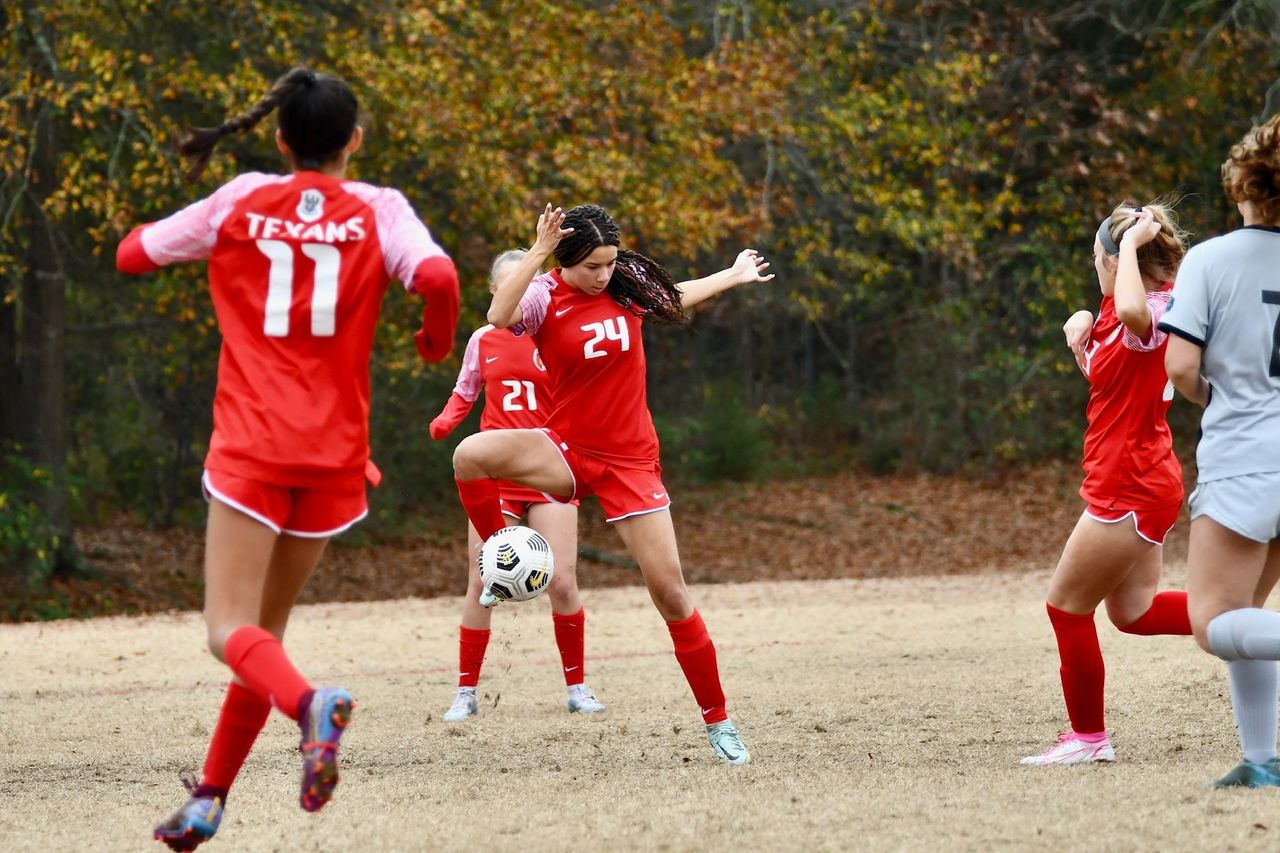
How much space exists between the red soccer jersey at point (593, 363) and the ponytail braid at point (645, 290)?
0.18 ft

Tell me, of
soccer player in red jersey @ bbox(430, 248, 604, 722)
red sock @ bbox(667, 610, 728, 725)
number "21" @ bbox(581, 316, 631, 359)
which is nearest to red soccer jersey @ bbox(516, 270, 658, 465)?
number "21" @ bbox(581, 316, 631, 359)

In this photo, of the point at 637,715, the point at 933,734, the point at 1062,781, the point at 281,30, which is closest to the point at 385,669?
the point at 637,715

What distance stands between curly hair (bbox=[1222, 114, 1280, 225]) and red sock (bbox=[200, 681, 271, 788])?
2.97m

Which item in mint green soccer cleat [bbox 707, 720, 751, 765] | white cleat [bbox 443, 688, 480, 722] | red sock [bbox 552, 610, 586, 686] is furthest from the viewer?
red sock [bbox 552, 610, 586, 686]

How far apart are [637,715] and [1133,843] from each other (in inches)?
132

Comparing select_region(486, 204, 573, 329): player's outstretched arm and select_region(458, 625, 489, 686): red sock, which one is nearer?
select_region(486, 204, 573, 329): player's outstretched arm

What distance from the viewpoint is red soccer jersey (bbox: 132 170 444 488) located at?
4.02m

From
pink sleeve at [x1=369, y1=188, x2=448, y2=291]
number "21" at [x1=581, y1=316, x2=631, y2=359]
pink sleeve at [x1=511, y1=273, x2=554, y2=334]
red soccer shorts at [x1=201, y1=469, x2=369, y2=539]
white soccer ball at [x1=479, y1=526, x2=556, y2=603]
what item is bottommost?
white soccer ball at [x1=479, y1=526, x2=556, y2=603]

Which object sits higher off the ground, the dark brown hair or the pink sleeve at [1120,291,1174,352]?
the dark brown hair

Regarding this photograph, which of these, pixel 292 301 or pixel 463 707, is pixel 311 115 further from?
pixel 463 707

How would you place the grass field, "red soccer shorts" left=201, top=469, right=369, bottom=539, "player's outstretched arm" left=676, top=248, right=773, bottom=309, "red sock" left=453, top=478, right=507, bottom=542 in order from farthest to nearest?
"red sock" left=453, top=478, right=507, bottom=542, "player's outstretched arm" left=676, top=248, right=773, bottom=309, the grass field, "red soccer shorts" left=201, top=469, right=369, bottom=539

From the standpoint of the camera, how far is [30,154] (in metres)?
13.3

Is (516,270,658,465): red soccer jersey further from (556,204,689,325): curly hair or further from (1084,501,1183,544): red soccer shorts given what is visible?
(1084,501,1183,544): red soccer shorts

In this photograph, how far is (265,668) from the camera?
3.93 metres
